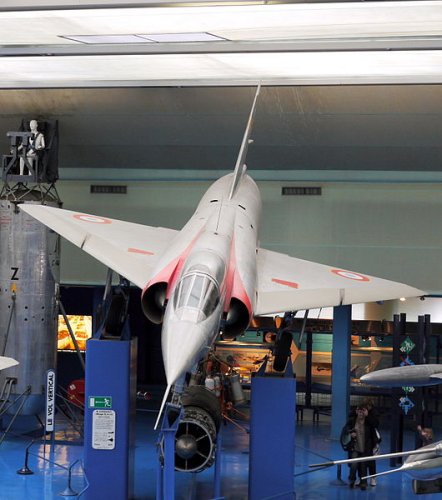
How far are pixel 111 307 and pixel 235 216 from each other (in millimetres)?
2253

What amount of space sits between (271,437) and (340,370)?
544 centimetres

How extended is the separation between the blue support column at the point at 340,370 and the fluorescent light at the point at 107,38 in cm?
798

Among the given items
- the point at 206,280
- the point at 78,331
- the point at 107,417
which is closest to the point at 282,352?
the point at 107,417

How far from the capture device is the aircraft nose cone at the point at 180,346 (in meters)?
8.63

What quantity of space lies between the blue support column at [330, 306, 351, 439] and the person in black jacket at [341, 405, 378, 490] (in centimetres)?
338

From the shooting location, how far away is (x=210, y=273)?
31.8ft

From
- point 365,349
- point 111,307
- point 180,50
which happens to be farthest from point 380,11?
point 365,349

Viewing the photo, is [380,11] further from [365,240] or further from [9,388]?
[9,388]

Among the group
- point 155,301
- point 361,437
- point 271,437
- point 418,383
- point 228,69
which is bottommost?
point 361,437

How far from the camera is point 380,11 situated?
9688 mm

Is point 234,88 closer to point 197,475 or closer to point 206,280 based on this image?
point 197,475

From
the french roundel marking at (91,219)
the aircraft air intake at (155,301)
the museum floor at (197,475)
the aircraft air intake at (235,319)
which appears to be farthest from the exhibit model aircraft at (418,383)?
the french roundel marking at (91,219)

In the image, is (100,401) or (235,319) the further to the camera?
(100,401)

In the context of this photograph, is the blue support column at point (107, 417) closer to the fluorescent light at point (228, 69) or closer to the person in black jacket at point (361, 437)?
the person in black jacket at point (361, 437)
